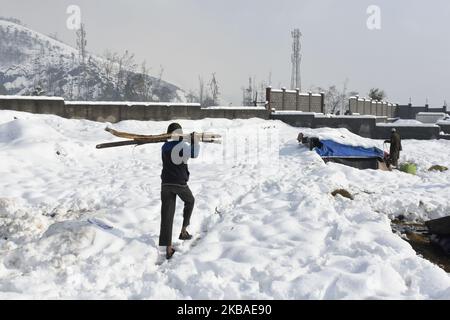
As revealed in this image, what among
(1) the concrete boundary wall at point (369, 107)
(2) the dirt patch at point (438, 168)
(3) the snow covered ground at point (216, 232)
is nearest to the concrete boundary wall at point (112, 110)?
(3) the snow covered ground at point (216, 232)

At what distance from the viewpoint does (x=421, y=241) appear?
21.3ft

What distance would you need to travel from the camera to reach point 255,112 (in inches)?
1003

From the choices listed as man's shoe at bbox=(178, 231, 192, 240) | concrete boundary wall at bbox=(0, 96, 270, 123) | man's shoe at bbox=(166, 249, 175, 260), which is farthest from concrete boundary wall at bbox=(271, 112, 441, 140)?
man's shoe at bbox=(166, 249, 175, 260)

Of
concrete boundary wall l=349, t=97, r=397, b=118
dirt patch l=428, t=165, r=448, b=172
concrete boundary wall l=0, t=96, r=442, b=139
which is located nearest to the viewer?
dirt patch l=428, t=165, r=448, b=172

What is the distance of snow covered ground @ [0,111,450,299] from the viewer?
4262mm

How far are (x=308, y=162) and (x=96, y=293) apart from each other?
9.34m

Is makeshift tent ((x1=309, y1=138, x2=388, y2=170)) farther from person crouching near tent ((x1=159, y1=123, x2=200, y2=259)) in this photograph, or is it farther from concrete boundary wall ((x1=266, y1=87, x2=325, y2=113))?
concrete boundary wall ((x1=266, y1=87, x2=325, y2=113))

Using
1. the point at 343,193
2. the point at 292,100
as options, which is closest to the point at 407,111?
the point at 292,100

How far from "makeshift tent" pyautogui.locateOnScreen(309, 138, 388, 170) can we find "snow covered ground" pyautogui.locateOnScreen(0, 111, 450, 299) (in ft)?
4.65

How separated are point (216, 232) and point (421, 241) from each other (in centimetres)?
349

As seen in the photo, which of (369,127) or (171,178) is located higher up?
(369,127)

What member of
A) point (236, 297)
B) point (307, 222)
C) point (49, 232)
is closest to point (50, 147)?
point (49, 232)

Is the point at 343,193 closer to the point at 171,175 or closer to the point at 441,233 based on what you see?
the point at 441,233
